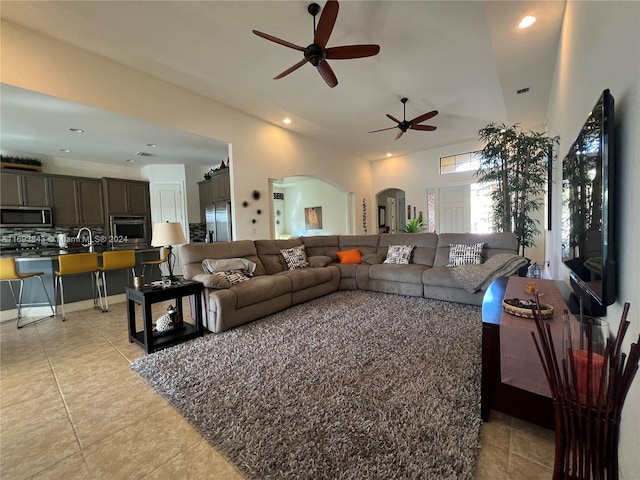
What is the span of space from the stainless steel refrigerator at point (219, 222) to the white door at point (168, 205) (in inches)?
26.0

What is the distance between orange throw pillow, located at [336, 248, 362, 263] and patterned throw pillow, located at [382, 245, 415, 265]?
47cm

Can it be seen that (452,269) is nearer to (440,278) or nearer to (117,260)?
(440,278)

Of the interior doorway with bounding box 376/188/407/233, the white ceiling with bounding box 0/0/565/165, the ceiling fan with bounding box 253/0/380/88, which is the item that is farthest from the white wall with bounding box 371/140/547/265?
the ceiling fan with bounding box 253/0/380/88

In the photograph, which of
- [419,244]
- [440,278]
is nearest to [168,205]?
[419,244]

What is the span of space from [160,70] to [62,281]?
3141 millimetres

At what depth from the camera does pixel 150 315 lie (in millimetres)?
2426

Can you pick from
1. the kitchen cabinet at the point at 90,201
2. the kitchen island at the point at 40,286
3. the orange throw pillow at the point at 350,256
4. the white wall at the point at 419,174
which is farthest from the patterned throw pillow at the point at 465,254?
the kitchen cabinet at the point at 90,201

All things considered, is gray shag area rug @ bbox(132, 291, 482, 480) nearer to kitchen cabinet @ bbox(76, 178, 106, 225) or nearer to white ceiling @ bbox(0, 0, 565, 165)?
white ceiling @ bbox(0, 0, 565, 165)

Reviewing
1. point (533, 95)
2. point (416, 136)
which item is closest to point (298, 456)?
point (533, 95)

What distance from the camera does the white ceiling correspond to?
2.53m

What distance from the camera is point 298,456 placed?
4.19 ft

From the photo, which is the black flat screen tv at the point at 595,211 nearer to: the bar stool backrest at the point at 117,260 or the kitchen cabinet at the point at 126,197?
the bar stool backrest at the point at 117,260

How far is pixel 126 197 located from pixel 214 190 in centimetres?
194

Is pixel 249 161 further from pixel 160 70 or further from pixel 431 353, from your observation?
pixel 431 353
